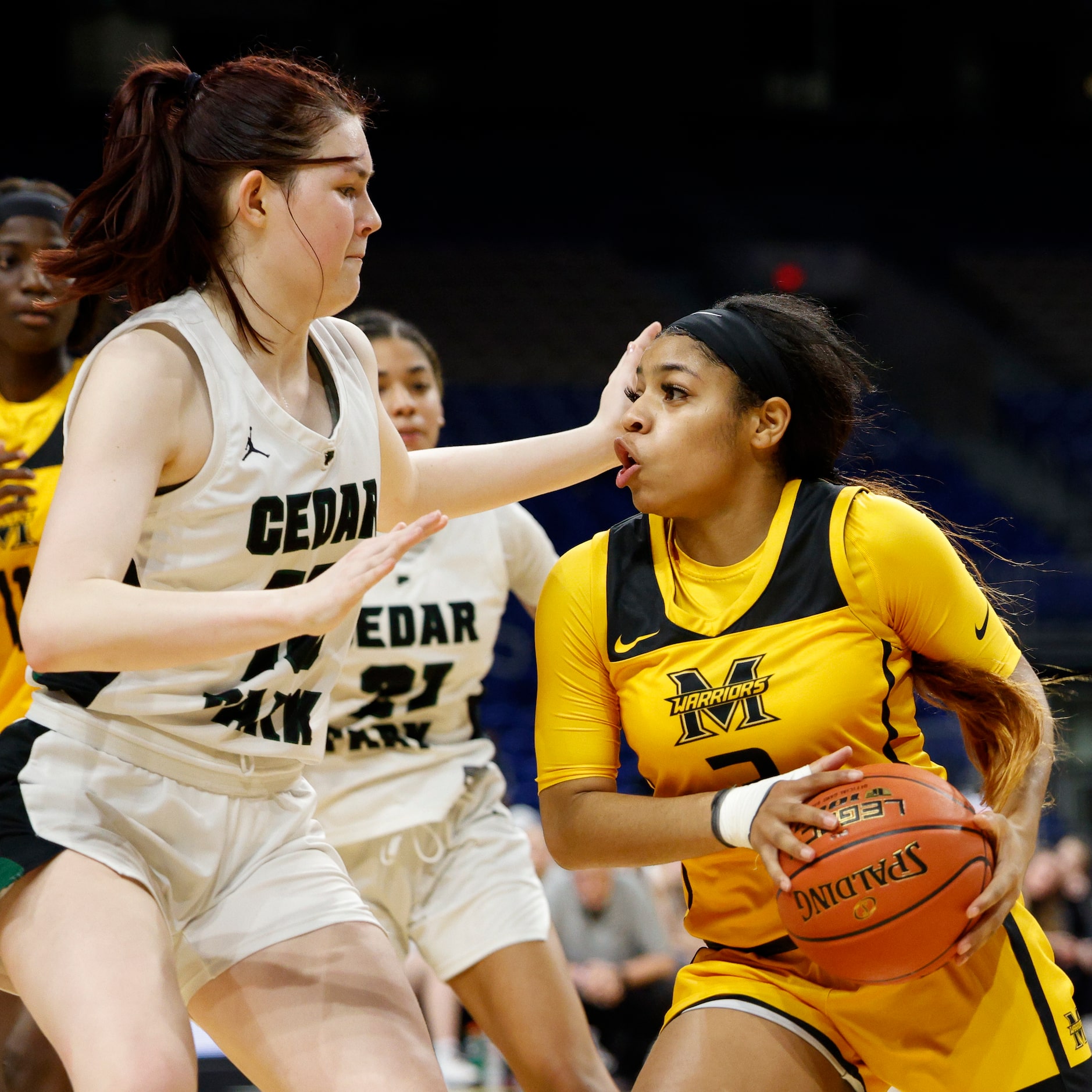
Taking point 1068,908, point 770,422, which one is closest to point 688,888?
point 770,422

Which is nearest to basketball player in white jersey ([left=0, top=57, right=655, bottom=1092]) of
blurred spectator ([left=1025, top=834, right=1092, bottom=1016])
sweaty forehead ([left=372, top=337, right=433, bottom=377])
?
sweaty forehead ([left=372, top=337, right=433, bottom=377])

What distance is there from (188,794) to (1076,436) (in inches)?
457

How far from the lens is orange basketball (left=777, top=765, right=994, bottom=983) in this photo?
233 centimetres

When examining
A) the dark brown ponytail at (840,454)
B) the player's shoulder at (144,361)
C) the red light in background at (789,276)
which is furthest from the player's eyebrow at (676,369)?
the red light in background at (789,276)

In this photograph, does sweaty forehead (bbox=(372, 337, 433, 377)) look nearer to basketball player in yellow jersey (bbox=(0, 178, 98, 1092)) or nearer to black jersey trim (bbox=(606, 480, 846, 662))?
basketball player in yellow jersey (bbox=(0, 178, 98, 1092))

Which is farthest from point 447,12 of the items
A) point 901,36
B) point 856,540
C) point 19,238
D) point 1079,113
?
point 856,540

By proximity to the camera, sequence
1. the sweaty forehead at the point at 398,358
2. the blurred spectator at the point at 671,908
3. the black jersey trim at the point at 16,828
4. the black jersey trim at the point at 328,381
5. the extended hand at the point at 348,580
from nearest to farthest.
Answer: the extended hand at the point at 348,580 → the black jersey trim at the point at 16,828 → the black jersey trim at the point at 328,381 → the sweaty forehead at the point at 398,358 → the blurred spectator at the point at 671,908

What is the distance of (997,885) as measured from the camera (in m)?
2.39

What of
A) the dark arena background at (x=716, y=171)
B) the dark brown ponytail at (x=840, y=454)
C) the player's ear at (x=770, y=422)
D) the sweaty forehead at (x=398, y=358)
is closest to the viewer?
the dark brown ponytail at (x=840, y=454)

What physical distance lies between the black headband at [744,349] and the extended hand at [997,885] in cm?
89

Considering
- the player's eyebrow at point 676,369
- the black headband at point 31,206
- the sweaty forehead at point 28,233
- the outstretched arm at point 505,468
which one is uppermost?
the black headband at point 31,206

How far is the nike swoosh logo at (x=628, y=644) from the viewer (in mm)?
2697

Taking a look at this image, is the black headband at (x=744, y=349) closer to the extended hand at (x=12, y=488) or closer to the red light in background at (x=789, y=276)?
the extended hand at (x=12, y=488)

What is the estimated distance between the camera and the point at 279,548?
238 centimetres
